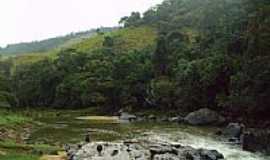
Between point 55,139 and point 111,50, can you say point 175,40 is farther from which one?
point 55,139

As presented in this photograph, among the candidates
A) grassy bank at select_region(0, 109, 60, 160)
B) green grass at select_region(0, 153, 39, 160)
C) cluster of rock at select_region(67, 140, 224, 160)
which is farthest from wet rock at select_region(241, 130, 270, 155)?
green grass at select_region(0, 153, 39, 160)

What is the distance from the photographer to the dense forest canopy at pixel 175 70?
223ft

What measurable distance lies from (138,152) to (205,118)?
3603cm

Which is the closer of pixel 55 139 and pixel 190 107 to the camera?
pixel 55 139

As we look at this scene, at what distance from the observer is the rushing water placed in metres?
52.6

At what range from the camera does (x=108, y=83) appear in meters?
117

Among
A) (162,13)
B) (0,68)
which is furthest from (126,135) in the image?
(162,13)

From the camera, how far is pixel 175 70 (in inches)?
3888

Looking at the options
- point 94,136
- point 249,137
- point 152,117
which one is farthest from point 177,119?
point 249,137

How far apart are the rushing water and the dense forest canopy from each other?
8228mm

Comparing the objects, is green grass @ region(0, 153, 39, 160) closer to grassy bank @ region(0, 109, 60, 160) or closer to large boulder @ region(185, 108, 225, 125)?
grassy bank @ region(0, 109, 60, 160)

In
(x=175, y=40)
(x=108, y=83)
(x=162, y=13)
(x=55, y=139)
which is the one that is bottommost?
(x=55, y=139)

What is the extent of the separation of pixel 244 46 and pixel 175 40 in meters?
38.0

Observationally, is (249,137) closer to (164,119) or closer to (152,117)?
(164,119)
